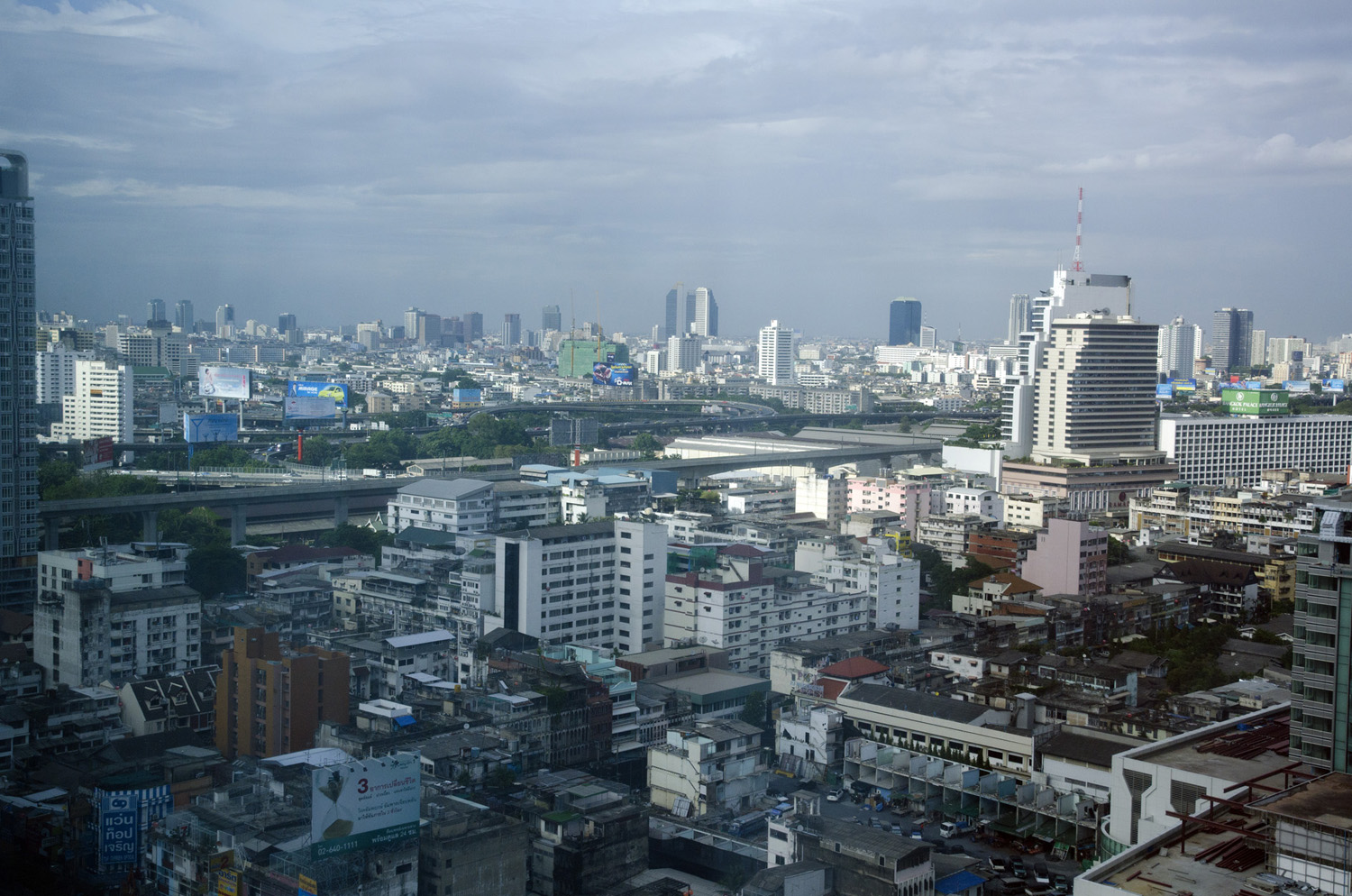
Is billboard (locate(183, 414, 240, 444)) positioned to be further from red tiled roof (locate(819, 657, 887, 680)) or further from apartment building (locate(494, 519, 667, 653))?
red tiled roof (locate(819, 657, 887, 680))

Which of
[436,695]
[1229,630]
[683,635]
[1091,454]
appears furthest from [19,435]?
[1091,454]

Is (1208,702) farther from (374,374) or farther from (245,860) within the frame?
(374,374)

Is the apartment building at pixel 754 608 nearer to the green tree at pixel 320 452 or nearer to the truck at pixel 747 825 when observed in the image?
the truck at pixel 747 825

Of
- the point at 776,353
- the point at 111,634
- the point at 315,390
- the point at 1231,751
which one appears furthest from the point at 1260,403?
the point at 776,353

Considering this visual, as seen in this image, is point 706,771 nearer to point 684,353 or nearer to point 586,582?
point 586,582

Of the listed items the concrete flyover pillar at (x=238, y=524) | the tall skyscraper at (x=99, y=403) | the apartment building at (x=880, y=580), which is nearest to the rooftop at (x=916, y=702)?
the apartment building at (x=880, y=580)

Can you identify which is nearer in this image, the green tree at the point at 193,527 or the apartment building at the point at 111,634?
the apartment building at the point at 111,634
